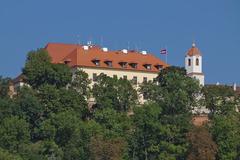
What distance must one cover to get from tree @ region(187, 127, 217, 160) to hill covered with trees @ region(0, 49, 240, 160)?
0.07 m

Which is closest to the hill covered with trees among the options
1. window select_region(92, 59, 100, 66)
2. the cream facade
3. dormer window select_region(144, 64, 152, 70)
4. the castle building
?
the cream facade

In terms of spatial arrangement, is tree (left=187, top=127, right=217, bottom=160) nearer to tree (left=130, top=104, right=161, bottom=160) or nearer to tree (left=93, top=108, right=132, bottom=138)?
tree (left=130, top=104, right=161, bottom=160)

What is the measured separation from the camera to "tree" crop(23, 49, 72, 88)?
105 meters

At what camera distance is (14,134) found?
94.0 meters

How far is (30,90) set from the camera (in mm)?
102938

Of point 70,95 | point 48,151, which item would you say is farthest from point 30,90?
point 48,151

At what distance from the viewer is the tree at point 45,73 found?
4122 inches

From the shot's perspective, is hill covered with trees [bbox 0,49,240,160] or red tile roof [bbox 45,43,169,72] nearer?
hill covered with trees [bbox 0,49,240,160]

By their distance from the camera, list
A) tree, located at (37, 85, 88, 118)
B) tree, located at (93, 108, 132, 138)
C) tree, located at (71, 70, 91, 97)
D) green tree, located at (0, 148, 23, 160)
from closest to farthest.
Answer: green tree, located at (0, 148, 23, 160), tree, located at (93, 108, 132, 138), tree, located at (37, 85, 88, 118), tree, located at (71, 70, 91, 97)

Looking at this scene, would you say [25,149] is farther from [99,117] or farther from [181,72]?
[181,72]

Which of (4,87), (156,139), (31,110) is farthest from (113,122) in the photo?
(4,87)

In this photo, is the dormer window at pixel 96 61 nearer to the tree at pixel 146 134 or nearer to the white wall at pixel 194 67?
the white wall at pixel 194 67

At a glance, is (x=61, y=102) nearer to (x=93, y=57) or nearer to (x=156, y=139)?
(x=156, y=139)

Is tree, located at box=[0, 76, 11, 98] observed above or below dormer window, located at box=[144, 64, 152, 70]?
below
